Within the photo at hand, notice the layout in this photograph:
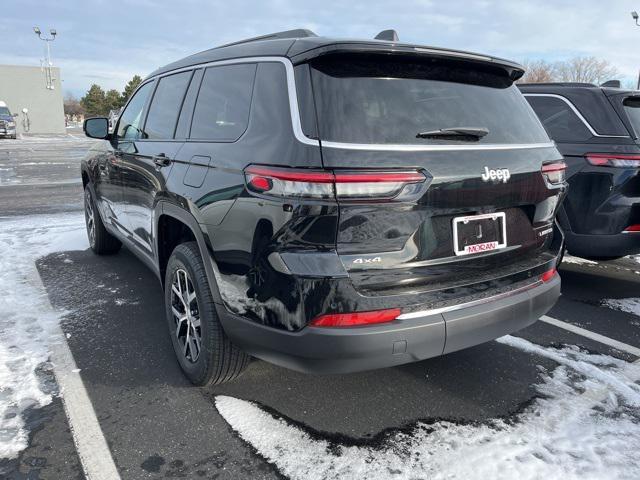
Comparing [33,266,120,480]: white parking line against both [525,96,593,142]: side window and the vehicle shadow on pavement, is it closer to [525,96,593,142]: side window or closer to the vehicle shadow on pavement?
the vehicle shadow on pavement

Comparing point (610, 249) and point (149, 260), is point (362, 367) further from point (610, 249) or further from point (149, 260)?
point (610, 249)

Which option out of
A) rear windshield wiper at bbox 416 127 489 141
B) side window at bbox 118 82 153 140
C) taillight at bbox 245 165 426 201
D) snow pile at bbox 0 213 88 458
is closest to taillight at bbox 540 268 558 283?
rear windshield wiper at bbox 416 127 489 141

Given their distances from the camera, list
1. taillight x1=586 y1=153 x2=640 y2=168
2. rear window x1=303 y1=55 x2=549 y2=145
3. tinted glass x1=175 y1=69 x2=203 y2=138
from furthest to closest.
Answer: taillight x1=586 y1=153 x2=640 y2=168 → tinted glass x1=175 y1=69 x2=203 y2=138 → rear window x1=303 y1=55 x2=549 y2=145

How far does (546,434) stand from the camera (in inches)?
95.9

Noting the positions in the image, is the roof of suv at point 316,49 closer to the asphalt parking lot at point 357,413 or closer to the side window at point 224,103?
the side window at point 224,103

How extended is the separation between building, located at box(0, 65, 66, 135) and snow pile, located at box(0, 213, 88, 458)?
41765 mm

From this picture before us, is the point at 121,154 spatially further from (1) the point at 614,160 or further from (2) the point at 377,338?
(1) the point at 614,160

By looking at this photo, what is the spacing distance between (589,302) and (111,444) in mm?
3910

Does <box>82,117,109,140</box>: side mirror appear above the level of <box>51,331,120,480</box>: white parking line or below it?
above

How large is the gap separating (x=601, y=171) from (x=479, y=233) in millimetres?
2340

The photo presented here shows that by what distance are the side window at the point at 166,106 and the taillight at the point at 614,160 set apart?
320 centimetres

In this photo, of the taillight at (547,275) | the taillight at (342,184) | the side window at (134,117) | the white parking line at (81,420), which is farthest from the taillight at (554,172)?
the side window at (134,117)

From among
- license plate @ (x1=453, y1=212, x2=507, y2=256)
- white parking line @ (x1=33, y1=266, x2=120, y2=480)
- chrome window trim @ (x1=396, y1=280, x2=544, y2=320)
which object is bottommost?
white parking line @ (x1=33, y1=266, x2=120, y2=480)

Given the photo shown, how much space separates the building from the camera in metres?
42.2
